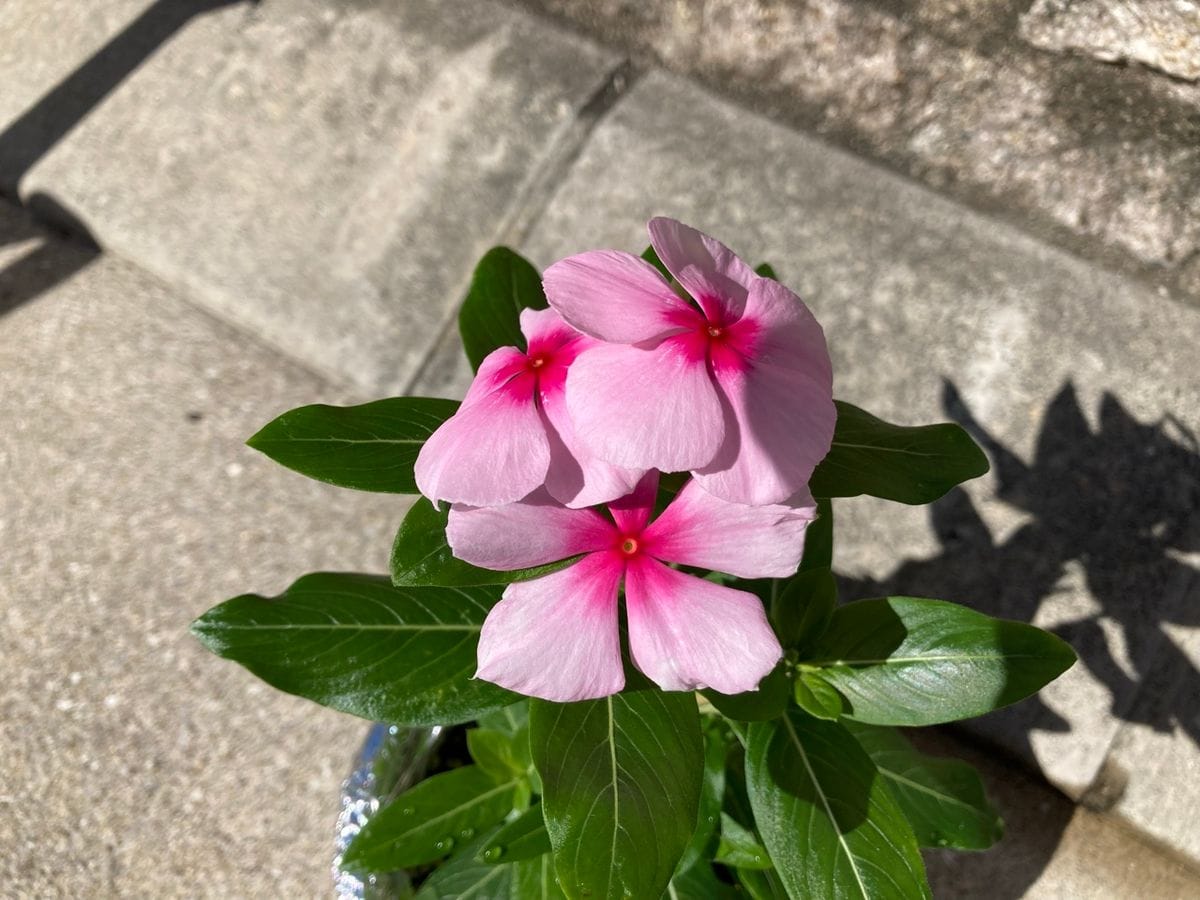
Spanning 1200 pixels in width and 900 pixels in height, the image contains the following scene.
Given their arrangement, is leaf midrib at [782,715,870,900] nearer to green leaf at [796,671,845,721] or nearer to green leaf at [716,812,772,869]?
green leaf at [796,671,845,721]

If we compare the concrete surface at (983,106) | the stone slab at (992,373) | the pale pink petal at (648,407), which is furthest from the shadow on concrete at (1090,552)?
the pale pink petal at (648,407)

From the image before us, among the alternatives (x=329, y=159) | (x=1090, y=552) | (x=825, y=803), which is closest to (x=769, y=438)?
(x=825, y=803)

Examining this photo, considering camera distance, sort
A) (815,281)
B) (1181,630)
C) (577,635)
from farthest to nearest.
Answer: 1. (815,281)
2. (1181,630)
3. (577,635)

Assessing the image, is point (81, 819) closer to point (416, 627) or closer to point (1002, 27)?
point (416, 627)

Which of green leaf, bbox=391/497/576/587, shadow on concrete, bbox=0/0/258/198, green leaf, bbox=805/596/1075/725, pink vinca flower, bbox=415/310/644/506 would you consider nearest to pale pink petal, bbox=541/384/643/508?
pink vinca flower, bbox=415/310/644/506

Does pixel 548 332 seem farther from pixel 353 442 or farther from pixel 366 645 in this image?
pixel 366 645

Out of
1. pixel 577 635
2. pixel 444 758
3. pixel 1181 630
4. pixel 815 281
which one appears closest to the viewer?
pixel 577 635

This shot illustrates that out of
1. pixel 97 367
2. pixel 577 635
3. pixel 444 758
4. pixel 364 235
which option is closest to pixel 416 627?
pixel 577 635
